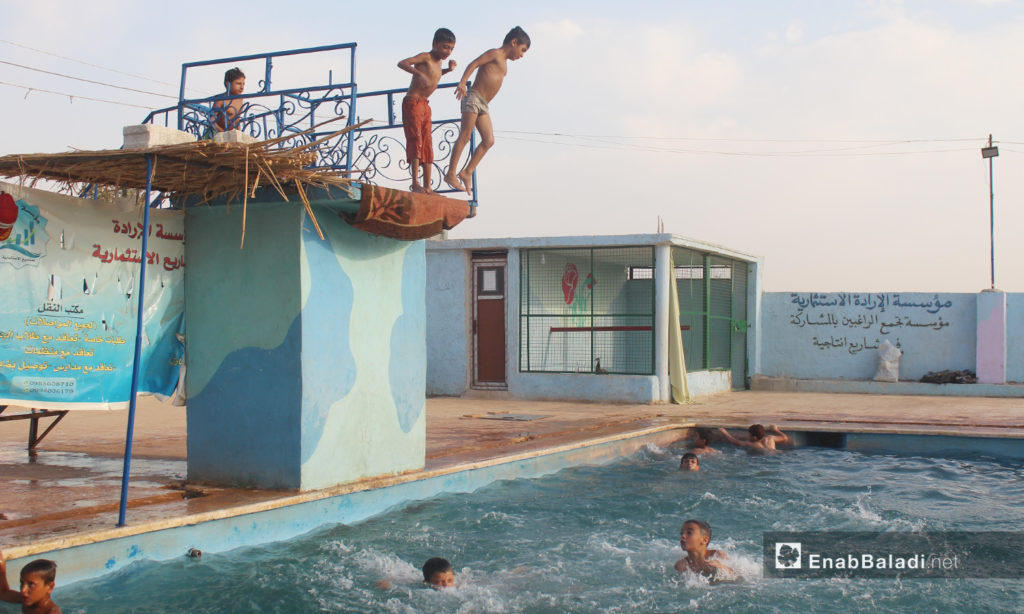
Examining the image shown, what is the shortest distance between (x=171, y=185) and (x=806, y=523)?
6110mm

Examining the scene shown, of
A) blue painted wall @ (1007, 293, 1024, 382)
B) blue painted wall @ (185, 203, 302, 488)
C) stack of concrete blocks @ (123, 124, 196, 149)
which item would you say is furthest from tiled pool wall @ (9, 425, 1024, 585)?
blue painted wall @ (1007, 293, 1024, 382)

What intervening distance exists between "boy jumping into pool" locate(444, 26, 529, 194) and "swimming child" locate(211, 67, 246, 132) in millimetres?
2028

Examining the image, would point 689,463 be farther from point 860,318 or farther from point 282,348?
point 860,318

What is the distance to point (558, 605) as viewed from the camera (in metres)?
5.81

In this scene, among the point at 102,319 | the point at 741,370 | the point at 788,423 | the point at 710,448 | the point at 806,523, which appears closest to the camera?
the point at 102,319

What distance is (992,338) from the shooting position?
21.0m

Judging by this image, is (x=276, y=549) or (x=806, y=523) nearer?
(x=276, y=549)

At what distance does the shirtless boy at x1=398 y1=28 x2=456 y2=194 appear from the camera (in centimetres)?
826

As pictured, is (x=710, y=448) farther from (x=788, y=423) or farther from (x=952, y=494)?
(x=952, y=494)

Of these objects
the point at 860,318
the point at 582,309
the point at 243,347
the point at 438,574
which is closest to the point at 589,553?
the point at 438,574

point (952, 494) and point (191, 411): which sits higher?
point (191, 411)

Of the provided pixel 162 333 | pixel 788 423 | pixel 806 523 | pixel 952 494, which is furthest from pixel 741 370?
pixel 162 333

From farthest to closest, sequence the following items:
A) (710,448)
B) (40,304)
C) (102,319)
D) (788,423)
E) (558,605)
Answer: (788,423) → (710,448) → (102,319) → (40,304) → (558,605)

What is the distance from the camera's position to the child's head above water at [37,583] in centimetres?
470
